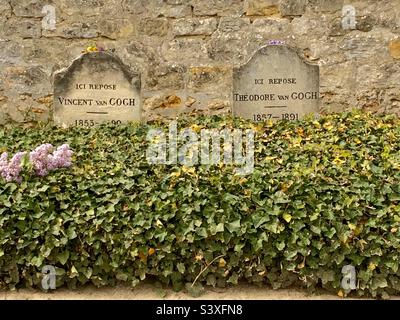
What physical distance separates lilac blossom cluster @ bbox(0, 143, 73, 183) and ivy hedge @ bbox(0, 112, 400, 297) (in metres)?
0.07

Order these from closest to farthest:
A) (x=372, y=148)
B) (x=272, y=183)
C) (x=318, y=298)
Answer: (x=318, y=298), (x=272, y=183), (x=372, y=148)

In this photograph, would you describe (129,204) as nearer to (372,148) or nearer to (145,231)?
(145,231)

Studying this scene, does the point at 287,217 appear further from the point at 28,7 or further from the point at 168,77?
the point at 28,7

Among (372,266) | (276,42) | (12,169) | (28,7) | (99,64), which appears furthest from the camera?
(28,7)

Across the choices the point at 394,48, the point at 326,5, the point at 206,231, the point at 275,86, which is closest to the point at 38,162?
the point at 206,231

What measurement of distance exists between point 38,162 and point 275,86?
258 cm

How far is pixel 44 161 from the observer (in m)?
3.59

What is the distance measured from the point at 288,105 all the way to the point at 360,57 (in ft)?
3.77

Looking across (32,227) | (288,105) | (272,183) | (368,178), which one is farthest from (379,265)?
(288,105)

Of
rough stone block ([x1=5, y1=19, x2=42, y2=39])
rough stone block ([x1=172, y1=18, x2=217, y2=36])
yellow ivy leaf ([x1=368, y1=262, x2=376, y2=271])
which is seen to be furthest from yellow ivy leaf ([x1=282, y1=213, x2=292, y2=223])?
rough stone block ([x1=5, y1=19, x2=42, y2=39])

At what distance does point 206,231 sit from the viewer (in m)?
3.20

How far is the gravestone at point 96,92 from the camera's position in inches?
203

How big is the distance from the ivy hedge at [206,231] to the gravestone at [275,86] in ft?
6.33

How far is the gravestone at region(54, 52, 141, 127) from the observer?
5152mm
